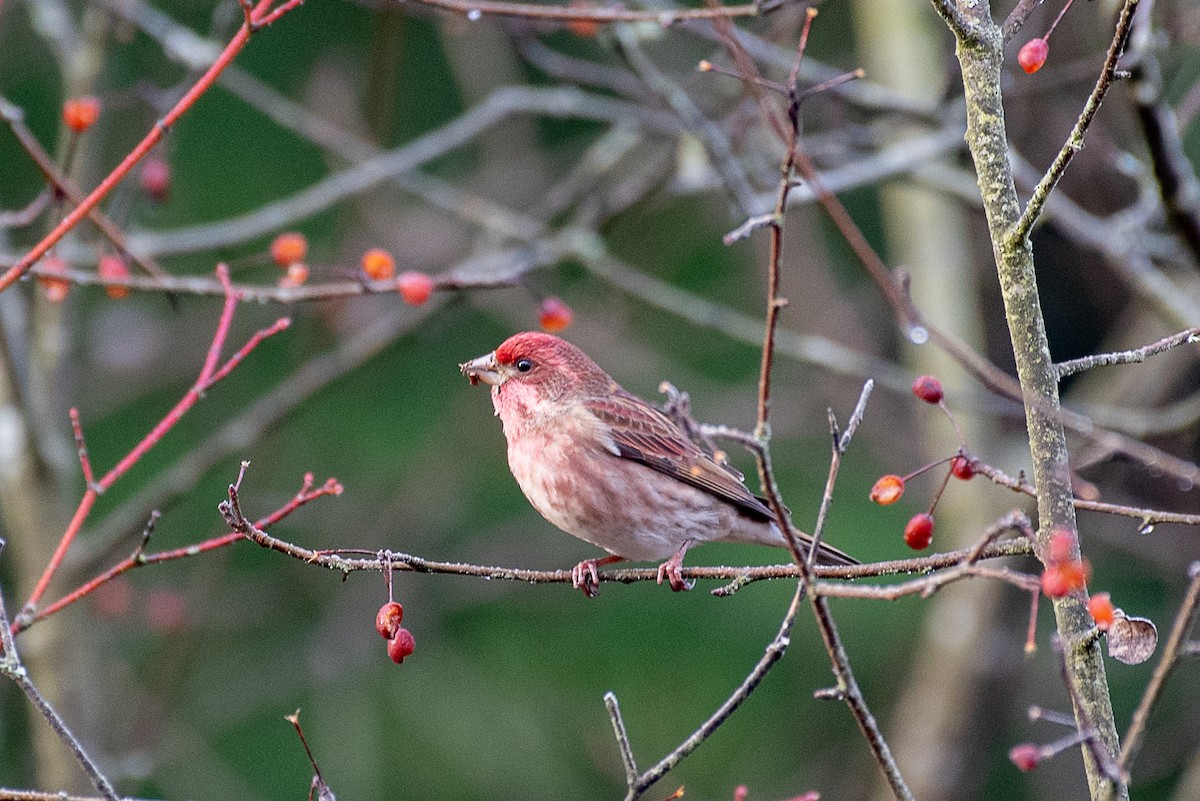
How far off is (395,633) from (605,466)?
1.65m

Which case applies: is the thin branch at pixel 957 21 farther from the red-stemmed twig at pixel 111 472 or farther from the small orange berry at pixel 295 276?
the small orange berry at pixel 295 276

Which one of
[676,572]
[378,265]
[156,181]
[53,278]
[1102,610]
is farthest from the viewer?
[156,181]

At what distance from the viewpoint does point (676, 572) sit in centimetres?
377

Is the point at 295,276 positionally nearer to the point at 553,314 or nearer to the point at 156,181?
the point at 553,314

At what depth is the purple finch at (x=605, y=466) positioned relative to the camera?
4898 millimetres

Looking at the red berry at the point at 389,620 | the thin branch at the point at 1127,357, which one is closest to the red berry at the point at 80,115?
the red berry at the point at 389,620

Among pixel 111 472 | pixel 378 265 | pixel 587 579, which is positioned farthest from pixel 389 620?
pixel 378 265

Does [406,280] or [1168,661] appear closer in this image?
[1168,661]

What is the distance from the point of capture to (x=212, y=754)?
348 inches

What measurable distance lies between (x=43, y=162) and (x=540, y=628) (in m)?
6.19

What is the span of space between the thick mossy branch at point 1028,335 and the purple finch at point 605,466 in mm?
2073

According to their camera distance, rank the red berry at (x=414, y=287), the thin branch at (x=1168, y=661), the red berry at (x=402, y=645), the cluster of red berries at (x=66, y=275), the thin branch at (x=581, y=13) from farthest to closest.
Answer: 1. the red berry at (x=414, y=287)
2. the cluster of red berries at (x=66, y=275)
3. the thin branch at (x=581, y=13)
4. the red berry at (x=402, y=645)
5. the thin branch at (x=1168, y=661)

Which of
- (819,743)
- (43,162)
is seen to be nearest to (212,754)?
(819,743)

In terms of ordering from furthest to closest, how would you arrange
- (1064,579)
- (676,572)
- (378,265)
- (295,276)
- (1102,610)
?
(378,265), (295,276), (676,572), (1102,610), (1064,579)
